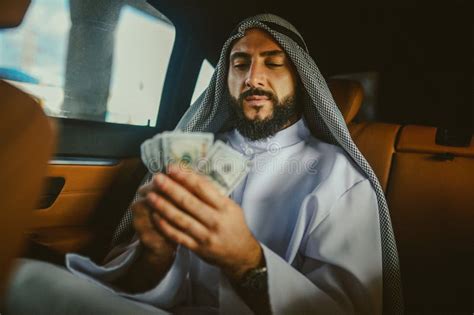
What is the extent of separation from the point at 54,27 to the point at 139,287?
1142mm

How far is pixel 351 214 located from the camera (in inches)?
45.2

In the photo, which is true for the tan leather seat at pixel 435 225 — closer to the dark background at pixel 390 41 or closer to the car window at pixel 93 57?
the dark background at pixel 390 41

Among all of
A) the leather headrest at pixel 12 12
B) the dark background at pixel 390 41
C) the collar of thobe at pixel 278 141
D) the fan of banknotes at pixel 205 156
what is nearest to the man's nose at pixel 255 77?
the collar of thobe at pixel 278 141

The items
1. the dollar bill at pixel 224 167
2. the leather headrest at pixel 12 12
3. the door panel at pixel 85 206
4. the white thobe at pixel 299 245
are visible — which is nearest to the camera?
the leather headrest at pixel 12 12

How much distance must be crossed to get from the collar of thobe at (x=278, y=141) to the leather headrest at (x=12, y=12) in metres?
0.83

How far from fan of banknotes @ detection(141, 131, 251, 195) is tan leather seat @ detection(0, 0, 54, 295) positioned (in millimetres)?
291

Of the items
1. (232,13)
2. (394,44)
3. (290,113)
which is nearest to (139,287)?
(290,113)

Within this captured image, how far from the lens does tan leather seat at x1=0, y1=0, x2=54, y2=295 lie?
618 millimetres

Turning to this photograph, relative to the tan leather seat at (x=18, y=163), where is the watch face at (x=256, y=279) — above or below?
below

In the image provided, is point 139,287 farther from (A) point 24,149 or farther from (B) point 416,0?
(B) point 416,0

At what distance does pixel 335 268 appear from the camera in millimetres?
1066

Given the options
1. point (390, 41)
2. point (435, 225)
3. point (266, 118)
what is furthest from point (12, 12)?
point (390, 41)

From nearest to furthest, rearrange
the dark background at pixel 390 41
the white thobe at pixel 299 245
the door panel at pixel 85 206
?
the white thobe at pixel 299 245, the door panel at pixel 85 206, the dark background at pixel 390 41

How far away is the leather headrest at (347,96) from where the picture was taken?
5.32 ft
